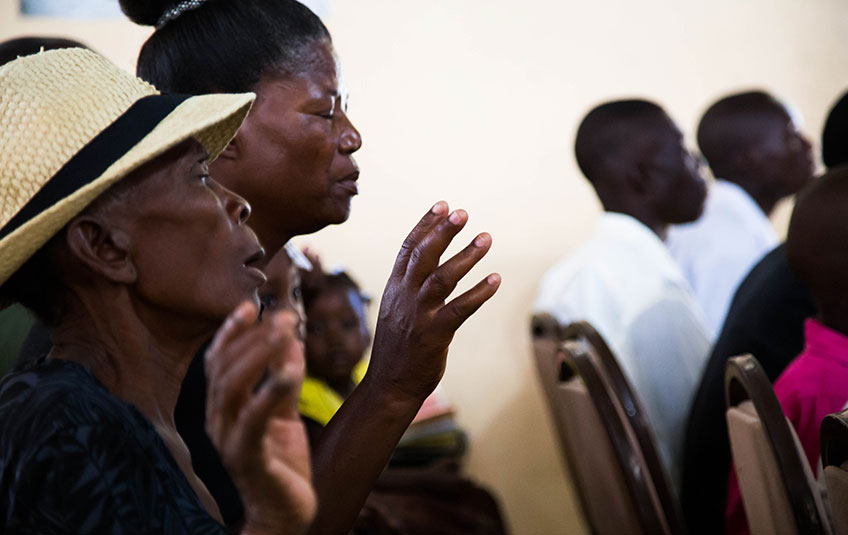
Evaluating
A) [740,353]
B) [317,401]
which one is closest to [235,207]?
[740,353]

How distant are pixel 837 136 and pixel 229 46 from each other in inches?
54.7

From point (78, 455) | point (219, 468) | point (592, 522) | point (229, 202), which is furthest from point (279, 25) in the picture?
point (592, 522)

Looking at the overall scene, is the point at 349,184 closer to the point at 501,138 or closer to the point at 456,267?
the point at 456,267

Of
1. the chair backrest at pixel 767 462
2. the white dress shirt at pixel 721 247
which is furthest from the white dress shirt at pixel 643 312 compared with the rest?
the chair backrest at pixel 767 462

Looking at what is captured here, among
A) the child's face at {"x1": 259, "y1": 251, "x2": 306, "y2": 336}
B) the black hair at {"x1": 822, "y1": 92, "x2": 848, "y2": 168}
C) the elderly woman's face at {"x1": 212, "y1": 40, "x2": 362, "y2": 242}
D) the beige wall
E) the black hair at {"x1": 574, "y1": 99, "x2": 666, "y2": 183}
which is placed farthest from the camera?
the beige wall

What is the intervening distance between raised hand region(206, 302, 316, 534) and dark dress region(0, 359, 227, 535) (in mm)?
129

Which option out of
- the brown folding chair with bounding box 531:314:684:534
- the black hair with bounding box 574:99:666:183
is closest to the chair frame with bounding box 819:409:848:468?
the brown folding chair with bounding box 531:314:684:534

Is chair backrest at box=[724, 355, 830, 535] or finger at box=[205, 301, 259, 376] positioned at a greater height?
finger at box=[205, 301, 259, 376]

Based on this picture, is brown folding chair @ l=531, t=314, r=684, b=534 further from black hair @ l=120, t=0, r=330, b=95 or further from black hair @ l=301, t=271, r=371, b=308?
black hair @ l=301, t=271, r=371, b=308

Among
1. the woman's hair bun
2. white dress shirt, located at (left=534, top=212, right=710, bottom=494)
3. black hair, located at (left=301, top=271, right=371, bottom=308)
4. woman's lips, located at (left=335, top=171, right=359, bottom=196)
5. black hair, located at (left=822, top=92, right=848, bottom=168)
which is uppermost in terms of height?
black hair, located at (left=822, top=92, right=848, bottom=168)

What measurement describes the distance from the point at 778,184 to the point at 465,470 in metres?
1.46

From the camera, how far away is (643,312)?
8.20ft

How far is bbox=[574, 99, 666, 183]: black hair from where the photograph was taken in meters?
3.04

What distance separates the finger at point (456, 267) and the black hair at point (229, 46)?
1.47ft
